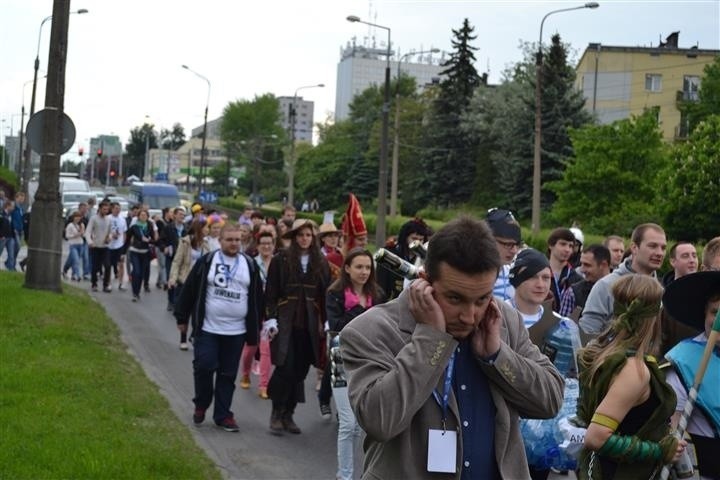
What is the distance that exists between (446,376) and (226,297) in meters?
6.84

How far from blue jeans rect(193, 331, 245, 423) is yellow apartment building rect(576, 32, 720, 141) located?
2876 inches

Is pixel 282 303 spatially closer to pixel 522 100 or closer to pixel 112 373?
pixel 112 373

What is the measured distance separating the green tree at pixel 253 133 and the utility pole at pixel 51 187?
11116 centimetres

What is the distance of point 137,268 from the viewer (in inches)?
869

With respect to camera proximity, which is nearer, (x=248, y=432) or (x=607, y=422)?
(x=607, y=422)

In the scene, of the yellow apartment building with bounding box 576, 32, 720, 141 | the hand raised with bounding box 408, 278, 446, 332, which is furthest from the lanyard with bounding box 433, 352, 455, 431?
the yellow apartment building with bounding box 576, 32, 720, 141

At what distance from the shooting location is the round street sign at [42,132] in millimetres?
16469

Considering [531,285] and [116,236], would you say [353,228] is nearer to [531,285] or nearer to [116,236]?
[531,285]

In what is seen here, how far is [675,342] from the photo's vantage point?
558cm

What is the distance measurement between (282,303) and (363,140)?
8714 cm

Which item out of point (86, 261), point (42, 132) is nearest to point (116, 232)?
point (86, 261)

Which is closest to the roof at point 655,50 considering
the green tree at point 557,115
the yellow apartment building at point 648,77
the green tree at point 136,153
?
the yellow apartment building at point 648,77

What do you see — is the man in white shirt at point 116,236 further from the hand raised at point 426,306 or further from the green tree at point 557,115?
the green tree at point 557,115

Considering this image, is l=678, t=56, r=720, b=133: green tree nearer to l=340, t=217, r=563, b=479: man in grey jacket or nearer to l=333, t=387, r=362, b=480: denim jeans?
l=333, t=387, r=362, b=480: denim jeans
